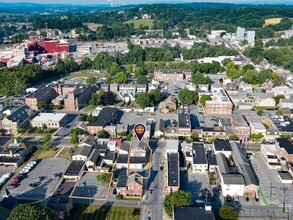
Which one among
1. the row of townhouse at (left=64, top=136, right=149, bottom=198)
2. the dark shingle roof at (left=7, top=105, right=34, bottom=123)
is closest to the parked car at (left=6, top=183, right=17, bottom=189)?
the row of townhouse at (left=64, top=136, right=149, bottom=198)

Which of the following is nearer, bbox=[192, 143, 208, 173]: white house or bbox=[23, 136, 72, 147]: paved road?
bbox=[192, 143, 208, 173]: white house

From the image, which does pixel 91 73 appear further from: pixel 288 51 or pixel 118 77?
pixel 288 51

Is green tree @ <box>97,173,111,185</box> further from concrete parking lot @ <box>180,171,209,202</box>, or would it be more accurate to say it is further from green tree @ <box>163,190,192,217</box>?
concrete parking lot @ <box>180,171,209,202</box>

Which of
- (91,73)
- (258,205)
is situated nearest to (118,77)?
(91,73)

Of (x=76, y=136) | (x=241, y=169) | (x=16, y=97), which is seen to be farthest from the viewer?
(x=16, y=97)

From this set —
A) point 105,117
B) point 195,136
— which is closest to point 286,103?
point 195,136

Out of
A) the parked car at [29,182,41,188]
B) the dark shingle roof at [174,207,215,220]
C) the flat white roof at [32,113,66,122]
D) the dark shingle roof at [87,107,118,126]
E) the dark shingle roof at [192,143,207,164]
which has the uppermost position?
the dark shingle roof at [87,107,118,126]

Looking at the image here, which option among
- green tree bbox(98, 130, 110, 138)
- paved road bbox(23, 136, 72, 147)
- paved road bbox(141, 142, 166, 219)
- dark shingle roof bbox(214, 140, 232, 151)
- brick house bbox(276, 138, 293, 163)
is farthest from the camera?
green tree bbox(98, 130, 110, 138)
